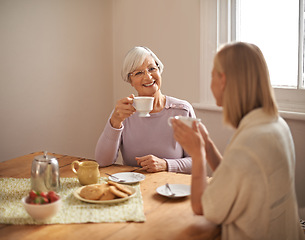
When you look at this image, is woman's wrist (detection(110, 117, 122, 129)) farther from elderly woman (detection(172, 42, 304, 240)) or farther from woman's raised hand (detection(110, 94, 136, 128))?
elderly woman (detection(172, 42, 304, 240))

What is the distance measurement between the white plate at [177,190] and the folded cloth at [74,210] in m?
0.10

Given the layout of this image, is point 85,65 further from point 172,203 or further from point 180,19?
point 172,203

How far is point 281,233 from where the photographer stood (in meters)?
1.25

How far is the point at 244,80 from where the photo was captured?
1.22m

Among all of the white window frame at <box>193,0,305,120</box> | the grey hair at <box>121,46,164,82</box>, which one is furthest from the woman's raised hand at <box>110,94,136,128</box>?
the white window frame at <box>193,0,305,120</box>

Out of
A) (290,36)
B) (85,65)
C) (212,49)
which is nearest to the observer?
(290,36)

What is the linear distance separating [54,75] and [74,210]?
1934mm

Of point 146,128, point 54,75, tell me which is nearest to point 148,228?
point 146,128

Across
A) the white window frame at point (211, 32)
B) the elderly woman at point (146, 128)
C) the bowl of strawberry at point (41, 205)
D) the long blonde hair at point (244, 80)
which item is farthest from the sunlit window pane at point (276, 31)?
the bowl of strawberry at point (41, 205)

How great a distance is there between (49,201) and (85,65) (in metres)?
2.23

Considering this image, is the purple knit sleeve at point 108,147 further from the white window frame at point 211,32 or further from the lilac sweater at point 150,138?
the white window frame at point 211,32

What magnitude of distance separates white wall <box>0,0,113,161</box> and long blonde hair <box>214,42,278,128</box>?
2028mm

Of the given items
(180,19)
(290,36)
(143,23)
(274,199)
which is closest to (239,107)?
(274,199)

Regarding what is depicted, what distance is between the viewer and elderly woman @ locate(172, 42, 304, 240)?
1.15m
